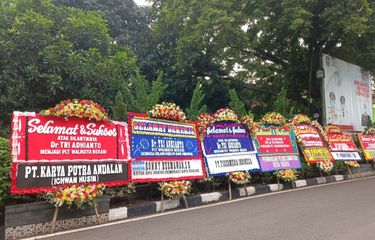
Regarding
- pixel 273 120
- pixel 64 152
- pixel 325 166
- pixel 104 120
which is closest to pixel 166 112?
pixel 104 120

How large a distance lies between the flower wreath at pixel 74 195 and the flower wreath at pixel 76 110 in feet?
4.12

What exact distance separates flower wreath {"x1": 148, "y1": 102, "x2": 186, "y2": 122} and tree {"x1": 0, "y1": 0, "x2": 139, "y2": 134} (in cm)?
582

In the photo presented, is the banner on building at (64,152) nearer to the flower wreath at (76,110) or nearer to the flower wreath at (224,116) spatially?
the flower wreath at (76,110)

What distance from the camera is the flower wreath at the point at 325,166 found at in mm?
11758

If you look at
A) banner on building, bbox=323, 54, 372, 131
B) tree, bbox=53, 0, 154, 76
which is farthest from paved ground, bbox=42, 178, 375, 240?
tree, bbox=53, 0, 154, 76

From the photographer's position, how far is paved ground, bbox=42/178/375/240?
17.3 ft

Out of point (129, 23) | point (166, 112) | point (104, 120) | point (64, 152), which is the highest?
point (129, 23)

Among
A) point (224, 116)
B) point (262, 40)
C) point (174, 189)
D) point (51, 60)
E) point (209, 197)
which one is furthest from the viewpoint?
point (262, 40)

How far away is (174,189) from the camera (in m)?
7.47

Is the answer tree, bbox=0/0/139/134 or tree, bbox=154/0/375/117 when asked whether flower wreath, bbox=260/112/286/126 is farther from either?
tree, bbox=0/0/139/134

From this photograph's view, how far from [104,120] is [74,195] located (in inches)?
63.2

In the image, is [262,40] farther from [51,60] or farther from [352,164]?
[51,60]

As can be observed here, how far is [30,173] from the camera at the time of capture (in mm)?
5613

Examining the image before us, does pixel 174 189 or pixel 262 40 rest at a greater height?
pixel 262 40
